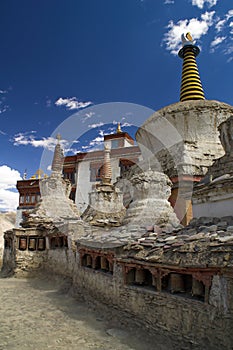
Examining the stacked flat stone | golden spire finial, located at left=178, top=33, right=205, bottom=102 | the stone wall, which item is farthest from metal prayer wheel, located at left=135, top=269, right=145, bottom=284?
golden spire finial, located at left=178, top=33, right=205, bottom=102

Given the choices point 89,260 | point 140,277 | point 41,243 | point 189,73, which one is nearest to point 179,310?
point 140,277

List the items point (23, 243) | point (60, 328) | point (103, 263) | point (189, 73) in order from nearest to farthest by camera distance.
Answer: point (60, 328) < point (103, 263) < point (23, 243) < point (189, 73)

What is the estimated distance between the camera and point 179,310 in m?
3.98

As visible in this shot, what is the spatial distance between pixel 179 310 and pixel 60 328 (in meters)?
2.37

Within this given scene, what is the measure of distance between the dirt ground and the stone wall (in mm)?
288

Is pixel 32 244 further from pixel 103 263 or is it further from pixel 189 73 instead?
pixel 189 73

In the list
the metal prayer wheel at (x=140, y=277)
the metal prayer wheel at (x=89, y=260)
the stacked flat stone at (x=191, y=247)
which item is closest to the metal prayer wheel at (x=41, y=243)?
the metal prayer wheel at (x=89, y=260)

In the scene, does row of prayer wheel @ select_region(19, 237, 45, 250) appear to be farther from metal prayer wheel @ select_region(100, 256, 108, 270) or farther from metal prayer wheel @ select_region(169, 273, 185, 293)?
metal prayer wheel @ select_region(169, 273, 185, 293)

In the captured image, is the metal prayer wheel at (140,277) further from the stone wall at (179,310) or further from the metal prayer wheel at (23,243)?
the metal prayer wheel at (23,243)

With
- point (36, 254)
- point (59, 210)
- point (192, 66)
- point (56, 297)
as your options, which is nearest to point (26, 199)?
point (59, 210)

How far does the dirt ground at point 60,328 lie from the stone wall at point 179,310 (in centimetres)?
29

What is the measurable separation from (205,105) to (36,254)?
10.3 m

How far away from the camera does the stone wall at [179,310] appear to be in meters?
3.44

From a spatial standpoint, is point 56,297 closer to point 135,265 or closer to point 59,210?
point 135,265
